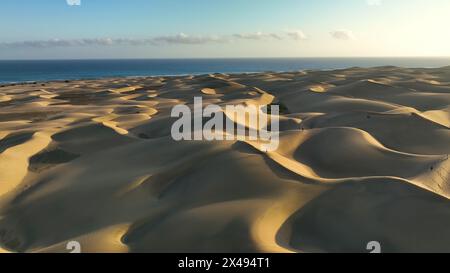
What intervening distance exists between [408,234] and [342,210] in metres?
1.25

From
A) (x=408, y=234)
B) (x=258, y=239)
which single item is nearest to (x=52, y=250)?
(x=258, y=239)

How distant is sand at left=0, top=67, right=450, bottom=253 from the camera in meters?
7.03

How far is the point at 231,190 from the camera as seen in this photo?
9.22 meters

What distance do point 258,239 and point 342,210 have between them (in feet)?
6.18

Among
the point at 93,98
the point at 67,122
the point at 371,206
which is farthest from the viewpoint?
the point at 93,98

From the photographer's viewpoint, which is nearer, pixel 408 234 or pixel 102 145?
pixel 408 234

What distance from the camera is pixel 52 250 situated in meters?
6.82

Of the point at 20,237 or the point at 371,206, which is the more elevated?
the point at 371,206

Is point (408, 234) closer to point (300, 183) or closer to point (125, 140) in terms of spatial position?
point (300, 183)

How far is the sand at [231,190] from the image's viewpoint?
703cm
